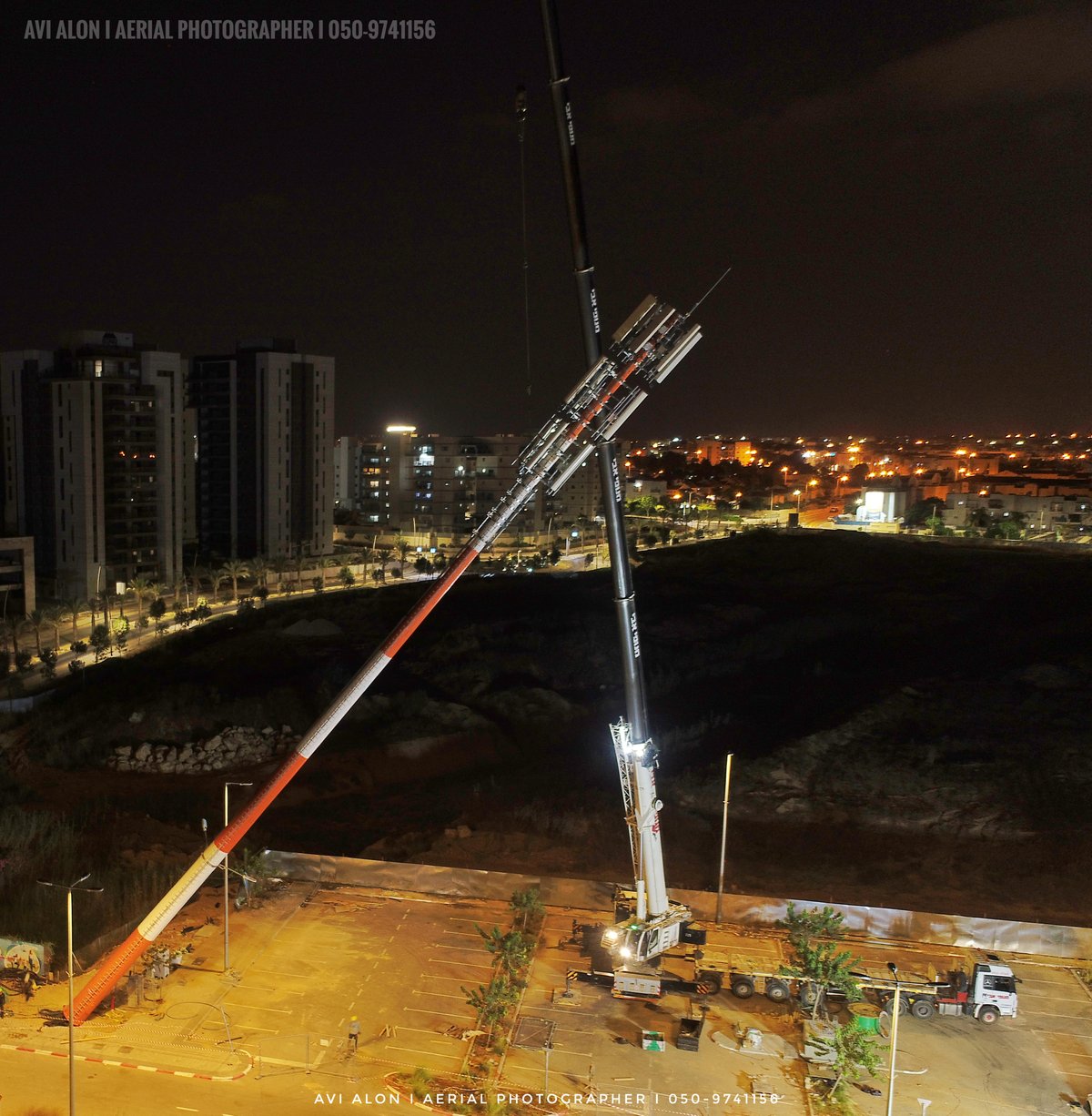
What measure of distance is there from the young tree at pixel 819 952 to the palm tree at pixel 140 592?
30.3m

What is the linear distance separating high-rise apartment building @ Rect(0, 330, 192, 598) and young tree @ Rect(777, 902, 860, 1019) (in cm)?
3779

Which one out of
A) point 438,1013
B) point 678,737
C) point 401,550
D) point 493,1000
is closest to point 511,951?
point 493,1000

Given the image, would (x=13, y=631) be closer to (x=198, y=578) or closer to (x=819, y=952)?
(x=198, y=578)

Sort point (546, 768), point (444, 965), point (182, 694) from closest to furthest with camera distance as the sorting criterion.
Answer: point (444, 965)
point (546, 768)
point (182, 694)

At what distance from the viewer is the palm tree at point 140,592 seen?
1437 inches

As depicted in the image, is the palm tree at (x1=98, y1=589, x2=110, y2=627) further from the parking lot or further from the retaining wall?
the parking lot

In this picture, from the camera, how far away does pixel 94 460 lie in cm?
4162

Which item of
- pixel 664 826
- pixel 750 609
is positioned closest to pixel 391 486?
pixel 750 609

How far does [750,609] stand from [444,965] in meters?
22.0

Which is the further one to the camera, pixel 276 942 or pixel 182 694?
pixel 182 694

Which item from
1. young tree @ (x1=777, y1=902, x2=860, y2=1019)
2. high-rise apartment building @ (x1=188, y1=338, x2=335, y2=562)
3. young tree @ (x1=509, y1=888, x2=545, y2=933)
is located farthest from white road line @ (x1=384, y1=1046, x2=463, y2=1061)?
high-rise apartment building @ (x1=188, y1=338, x2=335, y2=562)

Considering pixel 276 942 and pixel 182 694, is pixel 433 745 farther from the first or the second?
pixel 276 942

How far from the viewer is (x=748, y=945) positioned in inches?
466

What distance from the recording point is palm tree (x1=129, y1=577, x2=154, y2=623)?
1437 inches
